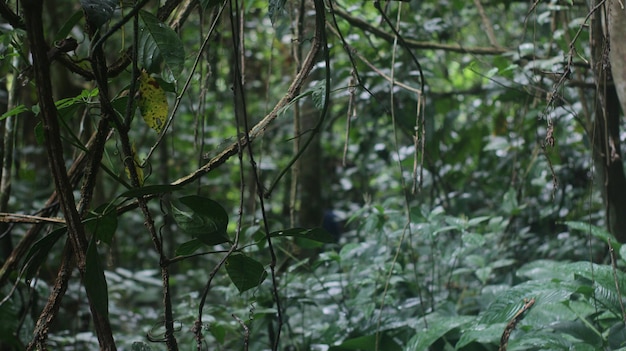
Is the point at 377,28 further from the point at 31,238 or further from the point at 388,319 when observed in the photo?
the point at 31,238

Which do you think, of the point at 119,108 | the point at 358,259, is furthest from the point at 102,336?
the point at 358,259

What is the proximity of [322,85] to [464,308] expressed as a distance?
3.59ft

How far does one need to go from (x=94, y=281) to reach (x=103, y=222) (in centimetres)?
10

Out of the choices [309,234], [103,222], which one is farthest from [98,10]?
[309,234]

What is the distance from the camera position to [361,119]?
2803 millimetres

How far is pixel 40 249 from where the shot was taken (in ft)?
2.96

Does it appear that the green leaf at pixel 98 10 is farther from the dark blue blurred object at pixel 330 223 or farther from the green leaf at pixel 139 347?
the dark blue blurred object at pixel 330 223

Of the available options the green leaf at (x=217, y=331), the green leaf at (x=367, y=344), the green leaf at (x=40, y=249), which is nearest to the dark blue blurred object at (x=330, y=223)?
the green leaf at (x=367, y=344)

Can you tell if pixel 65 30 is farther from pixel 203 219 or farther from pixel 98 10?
pixel 203 219

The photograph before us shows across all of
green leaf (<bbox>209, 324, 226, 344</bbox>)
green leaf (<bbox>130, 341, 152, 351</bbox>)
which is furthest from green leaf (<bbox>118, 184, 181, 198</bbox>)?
green leaf (<bbox>209, 324, 226, 344</bbox>)

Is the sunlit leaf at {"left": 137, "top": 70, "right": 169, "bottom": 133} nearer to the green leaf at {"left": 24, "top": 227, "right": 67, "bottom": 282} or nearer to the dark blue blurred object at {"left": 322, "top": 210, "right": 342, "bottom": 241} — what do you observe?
the green leaf at {"left": 24, "top": 227, "right": 67, "bottom": 282}

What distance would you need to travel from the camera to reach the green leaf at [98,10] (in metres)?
0.80

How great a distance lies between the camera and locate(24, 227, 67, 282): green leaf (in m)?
0.87

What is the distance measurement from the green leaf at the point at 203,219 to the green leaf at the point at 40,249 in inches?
6.0
